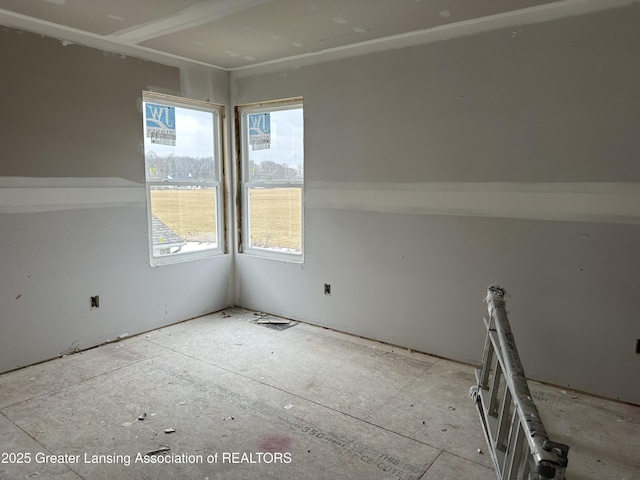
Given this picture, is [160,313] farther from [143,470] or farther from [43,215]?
[143,470]

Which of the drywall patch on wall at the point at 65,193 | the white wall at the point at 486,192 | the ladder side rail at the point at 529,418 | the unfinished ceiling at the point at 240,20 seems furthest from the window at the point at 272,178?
the ladder side rail at the point at 529,418

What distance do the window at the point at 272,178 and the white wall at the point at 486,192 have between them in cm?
22

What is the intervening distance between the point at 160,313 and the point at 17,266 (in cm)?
134

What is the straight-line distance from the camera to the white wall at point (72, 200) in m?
3.29

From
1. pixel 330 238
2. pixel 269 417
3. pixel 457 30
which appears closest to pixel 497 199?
pixel 457 30

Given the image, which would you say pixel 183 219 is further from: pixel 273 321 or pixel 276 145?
pixel 273 321

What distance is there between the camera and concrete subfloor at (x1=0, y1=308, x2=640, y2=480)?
2.28m

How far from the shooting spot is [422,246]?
12.1ft

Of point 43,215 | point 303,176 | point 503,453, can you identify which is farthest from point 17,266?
point 503,453

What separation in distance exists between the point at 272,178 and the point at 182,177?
912 millimetres

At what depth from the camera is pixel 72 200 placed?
3.60 metres

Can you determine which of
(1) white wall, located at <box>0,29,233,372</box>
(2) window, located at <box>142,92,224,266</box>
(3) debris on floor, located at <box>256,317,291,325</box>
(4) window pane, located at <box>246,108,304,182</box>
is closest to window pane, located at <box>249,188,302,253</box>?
(4) window pane, located at <box>246,108,304,182</box>

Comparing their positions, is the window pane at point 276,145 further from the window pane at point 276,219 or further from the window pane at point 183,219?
the window pane at point 183,219

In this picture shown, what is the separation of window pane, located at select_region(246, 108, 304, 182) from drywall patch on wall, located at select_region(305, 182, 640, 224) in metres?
0.47
